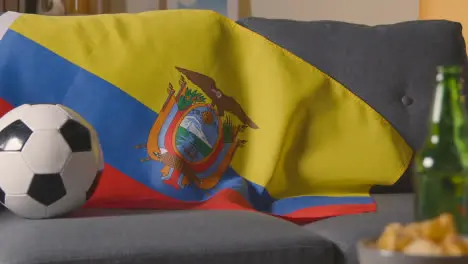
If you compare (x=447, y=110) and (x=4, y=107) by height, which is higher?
(x=447, y=110)

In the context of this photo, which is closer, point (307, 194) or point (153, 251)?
point (153, 251)

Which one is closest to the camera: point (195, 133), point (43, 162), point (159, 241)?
point (159, 241)

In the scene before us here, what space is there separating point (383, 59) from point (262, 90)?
13.2 inches

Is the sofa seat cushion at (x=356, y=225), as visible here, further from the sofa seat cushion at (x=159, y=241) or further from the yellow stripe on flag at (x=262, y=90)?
the yellow stripe on flag at (x=262, y=90)

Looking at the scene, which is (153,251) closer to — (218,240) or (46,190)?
(218,240)

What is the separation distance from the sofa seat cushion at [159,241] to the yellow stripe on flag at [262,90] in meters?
0.39

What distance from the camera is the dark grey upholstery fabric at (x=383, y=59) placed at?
1.83 metres

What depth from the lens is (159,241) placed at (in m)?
1.18

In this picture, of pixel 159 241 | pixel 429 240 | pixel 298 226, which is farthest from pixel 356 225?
pixel 429 240

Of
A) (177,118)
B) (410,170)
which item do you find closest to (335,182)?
(410,170)

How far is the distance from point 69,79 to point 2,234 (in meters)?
0.52

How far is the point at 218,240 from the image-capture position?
1.21 metres

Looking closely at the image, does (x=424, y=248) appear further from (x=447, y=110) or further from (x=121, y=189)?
(x=121, y=189)

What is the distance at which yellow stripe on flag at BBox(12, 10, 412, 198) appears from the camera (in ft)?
5.57
